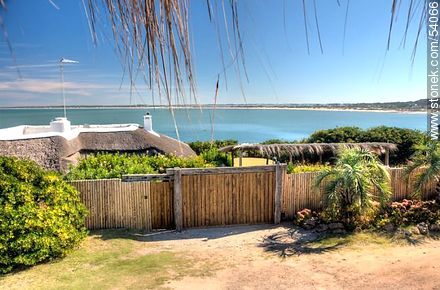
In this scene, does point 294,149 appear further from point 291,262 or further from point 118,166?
point 291,262

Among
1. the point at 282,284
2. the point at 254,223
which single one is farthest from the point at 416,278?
the point at 254,223

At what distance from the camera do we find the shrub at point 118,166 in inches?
369

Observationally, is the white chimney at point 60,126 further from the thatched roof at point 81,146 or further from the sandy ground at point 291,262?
the sandy ground at point 291,262

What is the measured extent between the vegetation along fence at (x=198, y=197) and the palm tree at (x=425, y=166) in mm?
2495

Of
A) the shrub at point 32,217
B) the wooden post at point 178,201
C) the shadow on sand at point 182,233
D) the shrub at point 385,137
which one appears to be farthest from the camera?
Result: the shrub at point 385,137

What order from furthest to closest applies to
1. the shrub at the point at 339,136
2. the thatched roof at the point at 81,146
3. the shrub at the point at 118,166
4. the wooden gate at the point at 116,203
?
1. the shrub at the point at 339,136
2. the thatched roof at the point at 81,146
3. the shrub at the point at 118,166
4. the wooden gate at the point at 116,203

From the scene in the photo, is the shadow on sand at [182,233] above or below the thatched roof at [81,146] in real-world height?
below

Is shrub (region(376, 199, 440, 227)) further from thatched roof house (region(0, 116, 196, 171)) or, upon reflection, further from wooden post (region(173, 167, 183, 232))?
thatched roof house (region(0, 116, 196, 171))

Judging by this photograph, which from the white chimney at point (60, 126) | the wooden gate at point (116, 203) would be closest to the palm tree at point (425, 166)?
the wooden gate at point (116, 203)

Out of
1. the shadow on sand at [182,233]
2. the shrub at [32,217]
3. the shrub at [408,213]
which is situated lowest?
the shadow on sand at [182,233]

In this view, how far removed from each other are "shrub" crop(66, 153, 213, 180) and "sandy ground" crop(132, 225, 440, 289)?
6.12ft

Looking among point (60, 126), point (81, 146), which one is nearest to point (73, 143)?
point (81, 146)

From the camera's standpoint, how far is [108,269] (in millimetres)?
6668

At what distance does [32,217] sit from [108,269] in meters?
1.59
